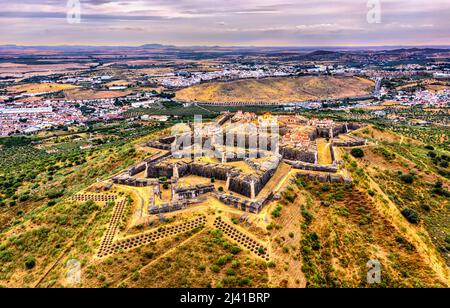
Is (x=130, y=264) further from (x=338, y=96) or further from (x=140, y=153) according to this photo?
(x=338, y=96)

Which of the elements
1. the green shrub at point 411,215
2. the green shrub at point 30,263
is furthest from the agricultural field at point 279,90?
the green shrub at point 30,263

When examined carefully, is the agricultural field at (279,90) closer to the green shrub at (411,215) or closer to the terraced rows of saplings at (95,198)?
the green shrub at (411,215)

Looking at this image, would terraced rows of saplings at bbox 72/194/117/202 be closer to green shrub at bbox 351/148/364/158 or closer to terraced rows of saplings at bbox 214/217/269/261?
terraced rows of saplings at bbox 214/217/269/261

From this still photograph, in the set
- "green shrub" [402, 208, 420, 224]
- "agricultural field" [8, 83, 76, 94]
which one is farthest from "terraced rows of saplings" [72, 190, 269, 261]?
"agricultural field" [8, 83, 76, 94]

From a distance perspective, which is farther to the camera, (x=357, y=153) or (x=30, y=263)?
(x=357, y=153)

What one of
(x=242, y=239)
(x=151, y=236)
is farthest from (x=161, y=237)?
(x=242, y=239)

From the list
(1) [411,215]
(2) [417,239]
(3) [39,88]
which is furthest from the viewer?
(3) [39,88]

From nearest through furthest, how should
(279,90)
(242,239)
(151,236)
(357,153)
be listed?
(242,239) < (151,236) < (357,153) < (279,90)

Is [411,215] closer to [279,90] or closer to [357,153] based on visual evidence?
[357,153]
